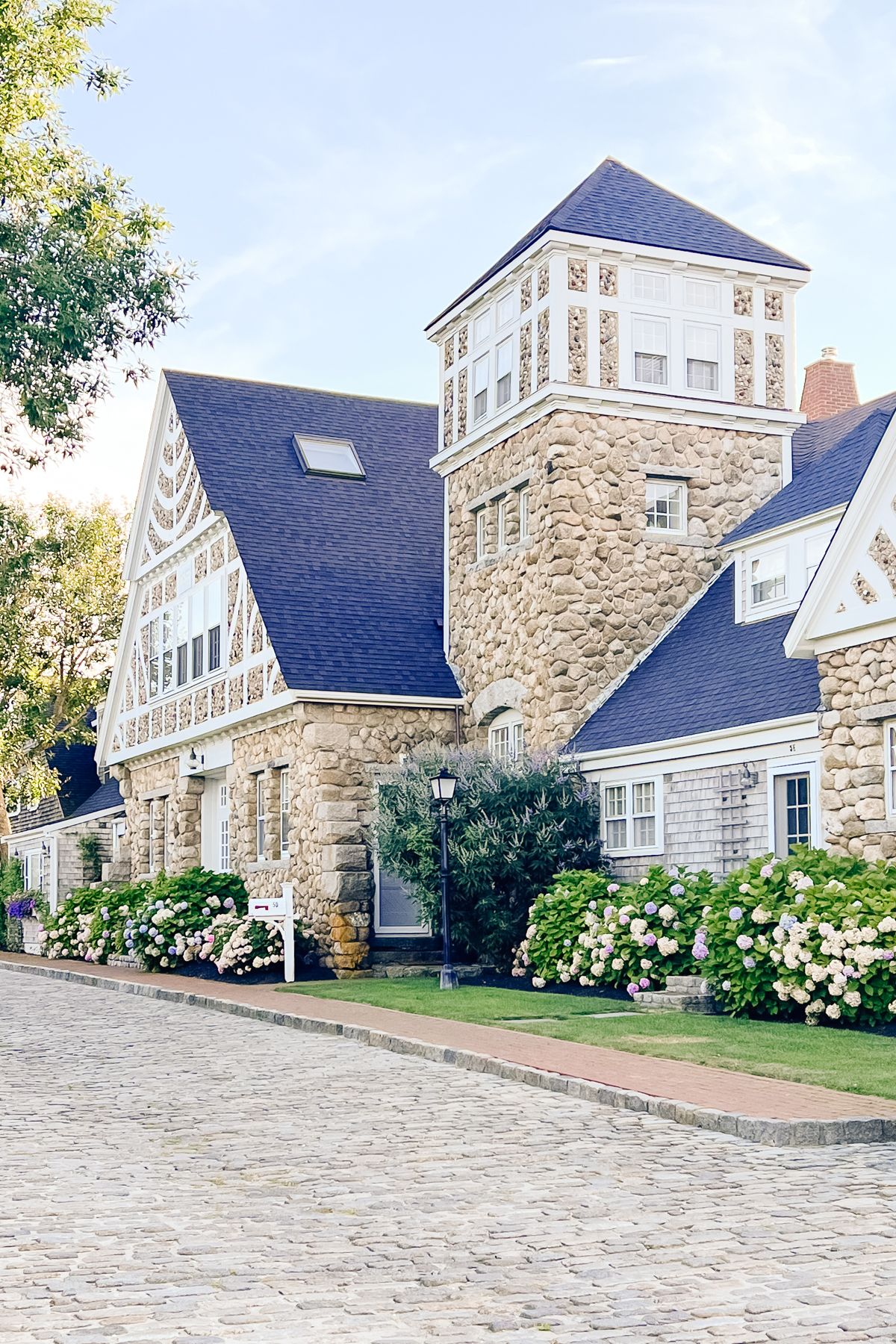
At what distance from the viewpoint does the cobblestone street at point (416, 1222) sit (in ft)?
18.2

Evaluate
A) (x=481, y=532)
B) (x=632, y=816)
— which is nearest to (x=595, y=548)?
(x=481, y=532)

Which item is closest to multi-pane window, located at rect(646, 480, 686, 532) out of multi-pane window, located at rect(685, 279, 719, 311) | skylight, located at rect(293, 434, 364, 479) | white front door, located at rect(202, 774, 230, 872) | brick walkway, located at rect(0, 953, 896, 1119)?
multi-pane window, located at rect(685, 279, 719, 311)

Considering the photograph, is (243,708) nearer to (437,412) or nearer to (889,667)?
(437,412)

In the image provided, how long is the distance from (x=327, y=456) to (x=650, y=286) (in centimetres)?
747

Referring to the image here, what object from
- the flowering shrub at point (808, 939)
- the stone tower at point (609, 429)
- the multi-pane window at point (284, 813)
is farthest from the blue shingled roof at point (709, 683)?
the multi-pane window at point (284, 813)

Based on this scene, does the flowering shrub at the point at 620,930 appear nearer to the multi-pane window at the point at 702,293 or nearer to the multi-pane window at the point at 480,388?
the multi-pane window at the point at 480,388

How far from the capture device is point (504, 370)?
79.4 ft

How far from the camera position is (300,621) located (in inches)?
968

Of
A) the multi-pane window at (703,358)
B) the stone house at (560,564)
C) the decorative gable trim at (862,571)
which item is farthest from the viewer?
the multi-pane window at (703,358)

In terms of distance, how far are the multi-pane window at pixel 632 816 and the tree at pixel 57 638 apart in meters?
23.6

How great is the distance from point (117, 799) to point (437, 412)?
533 inches

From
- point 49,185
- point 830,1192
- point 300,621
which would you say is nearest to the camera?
point 830,1192

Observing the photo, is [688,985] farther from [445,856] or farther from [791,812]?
[445,856]

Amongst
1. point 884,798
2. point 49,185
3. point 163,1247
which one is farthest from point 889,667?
point 49,185
